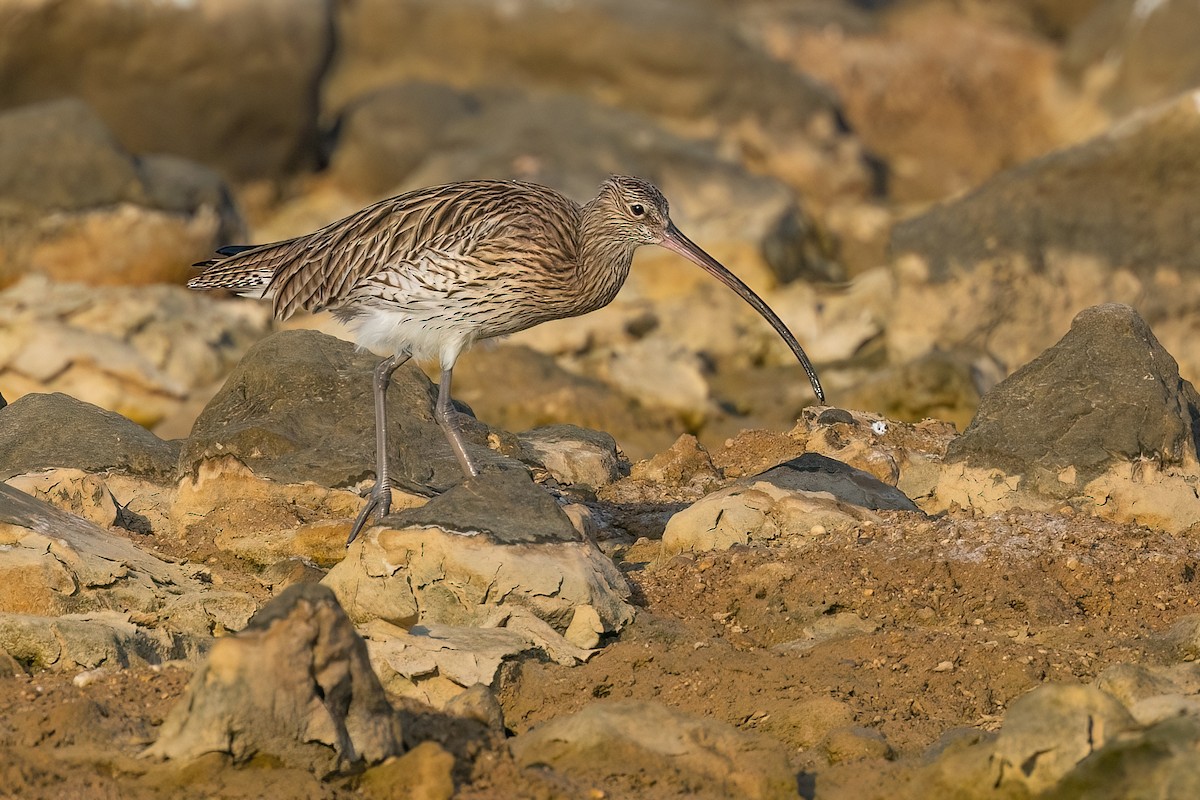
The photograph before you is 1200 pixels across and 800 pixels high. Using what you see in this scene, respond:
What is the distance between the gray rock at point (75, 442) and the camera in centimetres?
1063

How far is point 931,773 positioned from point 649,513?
4.50 m

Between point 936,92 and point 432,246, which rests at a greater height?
point 432,246

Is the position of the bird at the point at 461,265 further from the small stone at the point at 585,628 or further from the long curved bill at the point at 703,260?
the small stone at the point at 585,628

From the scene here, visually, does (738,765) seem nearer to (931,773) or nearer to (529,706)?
(931,773)

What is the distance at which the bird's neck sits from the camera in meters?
11.0

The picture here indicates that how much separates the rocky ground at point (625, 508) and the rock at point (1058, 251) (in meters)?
0.04

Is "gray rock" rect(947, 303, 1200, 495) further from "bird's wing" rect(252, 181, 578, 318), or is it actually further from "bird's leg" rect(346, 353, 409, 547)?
"bird's leg" rect(346, 353, 409, 547)

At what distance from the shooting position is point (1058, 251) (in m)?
18.6

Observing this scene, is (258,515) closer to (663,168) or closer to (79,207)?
(79,207)

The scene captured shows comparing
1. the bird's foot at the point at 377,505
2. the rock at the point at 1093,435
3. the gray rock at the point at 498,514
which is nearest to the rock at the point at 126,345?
the bird's foot at the point at 377,505

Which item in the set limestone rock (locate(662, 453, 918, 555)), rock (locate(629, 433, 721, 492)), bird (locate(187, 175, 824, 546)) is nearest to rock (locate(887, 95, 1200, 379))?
rock (locate(629, 433, 721, 492))

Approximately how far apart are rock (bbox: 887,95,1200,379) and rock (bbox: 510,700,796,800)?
38.3 ft

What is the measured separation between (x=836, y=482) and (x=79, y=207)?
1250 centimetres

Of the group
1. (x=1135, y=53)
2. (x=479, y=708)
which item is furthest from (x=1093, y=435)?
(x=1135, y=53)
